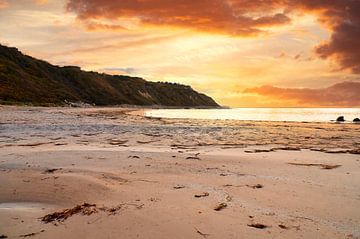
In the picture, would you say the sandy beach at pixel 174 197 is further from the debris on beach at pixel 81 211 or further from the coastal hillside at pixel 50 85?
the coastal hillside at pixel 50 85

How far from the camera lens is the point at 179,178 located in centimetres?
649

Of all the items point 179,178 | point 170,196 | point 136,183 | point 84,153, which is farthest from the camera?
point 84,153

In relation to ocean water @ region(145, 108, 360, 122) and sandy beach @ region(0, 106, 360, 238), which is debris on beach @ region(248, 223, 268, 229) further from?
ocean water @ region(145, 108, 360, 122)

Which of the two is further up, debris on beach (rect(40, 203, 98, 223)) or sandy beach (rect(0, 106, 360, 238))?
sandy beach (rect(0, 106, 360, 238))

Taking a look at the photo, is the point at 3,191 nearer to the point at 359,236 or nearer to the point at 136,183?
the point at 136,183

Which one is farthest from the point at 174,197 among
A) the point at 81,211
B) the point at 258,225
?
the point at 258,225

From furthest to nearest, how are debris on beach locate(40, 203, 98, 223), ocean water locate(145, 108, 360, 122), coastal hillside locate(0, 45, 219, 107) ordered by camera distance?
coastal hillside locate(0, 45, 219, 107) → ocean water locate(145, 108, 360, 122) → debris on beach locate(40, 203, 98, 223)

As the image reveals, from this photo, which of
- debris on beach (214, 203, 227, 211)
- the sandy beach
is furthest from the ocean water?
debris on beach (214, 203, 227, 211)

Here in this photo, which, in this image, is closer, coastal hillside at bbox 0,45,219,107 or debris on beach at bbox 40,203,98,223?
debris on beach at bbox 40,203,98,223

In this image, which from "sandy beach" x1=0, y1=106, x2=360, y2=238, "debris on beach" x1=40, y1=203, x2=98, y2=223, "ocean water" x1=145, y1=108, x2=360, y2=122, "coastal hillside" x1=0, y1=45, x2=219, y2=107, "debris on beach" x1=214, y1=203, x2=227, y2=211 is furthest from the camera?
"coastal hillside" x1=0, y1=45, x2=219, y2=107

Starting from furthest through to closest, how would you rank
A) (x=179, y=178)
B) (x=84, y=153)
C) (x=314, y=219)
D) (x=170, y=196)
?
(x=84, y=153) < (x=179, y=178) < (x=170, y=196) < (x=314, y=219)

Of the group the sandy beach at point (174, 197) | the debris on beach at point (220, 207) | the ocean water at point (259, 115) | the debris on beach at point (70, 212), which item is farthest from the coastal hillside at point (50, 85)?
the debris on beach at point (220, 207)

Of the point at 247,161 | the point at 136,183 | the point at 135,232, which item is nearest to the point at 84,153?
the point at 136,183

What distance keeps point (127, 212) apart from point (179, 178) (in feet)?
7.02
